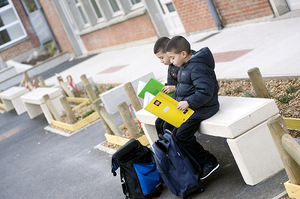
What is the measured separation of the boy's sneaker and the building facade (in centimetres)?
706

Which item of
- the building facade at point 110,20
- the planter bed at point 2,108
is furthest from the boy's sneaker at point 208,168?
the planter bed at point 2,108

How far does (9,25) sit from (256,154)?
92.0 feet

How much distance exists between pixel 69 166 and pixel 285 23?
246 inches

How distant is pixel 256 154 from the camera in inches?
136

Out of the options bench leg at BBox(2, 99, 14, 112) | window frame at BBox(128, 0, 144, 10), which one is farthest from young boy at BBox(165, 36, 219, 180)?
window frame at BBox(128, 0, 144, 10)

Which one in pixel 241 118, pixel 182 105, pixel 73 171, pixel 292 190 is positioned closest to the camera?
pixel 292 190

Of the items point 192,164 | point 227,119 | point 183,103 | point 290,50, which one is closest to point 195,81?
point 183,103

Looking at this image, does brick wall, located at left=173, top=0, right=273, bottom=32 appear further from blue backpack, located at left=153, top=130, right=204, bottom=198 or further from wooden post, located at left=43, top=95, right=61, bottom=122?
blue backpack, located at left=153, top=130, right=204, bottom=198

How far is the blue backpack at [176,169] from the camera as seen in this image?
3.73 m

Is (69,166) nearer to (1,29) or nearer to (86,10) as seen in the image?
(86,10)

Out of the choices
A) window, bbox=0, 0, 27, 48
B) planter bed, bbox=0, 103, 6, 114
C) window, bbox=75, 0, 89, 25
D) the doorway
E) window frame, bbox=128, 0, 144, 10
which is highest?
window, bbox=0, 0, 27, 48

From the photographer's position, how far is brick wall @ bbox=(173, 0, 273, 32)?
33.1ft

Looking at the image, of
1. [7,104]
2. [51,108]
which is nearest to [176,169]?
[51,108]

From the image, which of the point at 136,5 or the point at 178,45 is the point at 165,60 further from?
the point at 136,5
